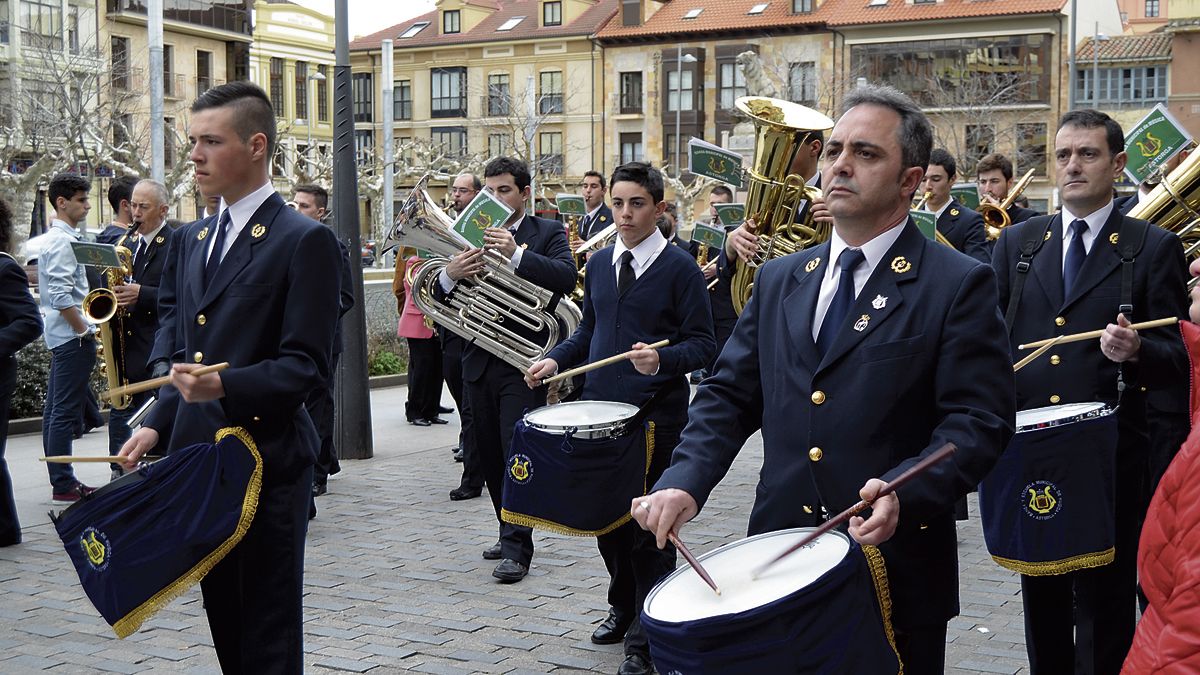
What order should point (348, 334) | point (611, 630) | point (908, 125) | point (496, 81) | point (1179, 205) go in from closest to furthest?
point (908, 125)
point (1179, 205)
point (611, 630)
point (348, 334)
point (496, 81)

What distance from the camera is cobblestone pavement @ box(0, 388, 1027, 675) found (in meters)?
5.94

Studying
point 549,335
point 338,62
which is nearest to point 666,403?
point 549,335

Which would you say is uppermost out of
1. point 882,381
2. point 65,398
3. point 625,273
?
point 625,273

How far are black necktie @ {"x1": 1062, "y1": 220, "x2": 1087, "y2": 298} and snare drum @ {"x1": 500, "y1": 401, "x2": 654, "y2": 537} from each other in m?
1.90

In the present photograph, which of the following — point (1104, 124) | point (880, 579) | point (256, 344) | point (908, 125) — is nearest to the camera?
point (880, 579)

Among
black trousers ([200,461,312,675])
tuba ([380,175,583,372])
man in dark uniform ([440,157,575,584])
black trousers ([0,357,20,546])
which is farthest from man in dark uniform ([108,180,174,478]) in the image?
black trousers ([200,461,312,675])

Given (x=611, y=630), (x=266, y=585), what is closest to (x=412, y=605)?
(x=611, y=630)

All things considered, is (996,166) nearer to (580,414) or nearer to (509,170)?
(509,170)

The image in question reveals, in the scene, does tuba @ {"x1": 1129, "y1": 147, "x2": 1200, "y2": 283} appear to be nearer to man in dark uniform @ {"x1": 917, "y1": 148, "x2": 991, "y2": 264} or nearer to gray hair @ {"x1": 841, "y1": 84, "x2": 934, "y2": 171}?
gray hair @ {"x1": 841, "y1": 84, "x2": 934, "y2": 171}

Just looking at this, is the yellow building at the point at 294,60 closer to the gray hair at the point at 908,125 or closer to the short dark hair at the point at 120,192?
the short dark hair at the point at 120,192

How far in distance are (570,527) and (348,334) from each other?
19.4 ft

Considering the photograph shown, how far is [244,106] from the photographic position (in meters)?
4.41

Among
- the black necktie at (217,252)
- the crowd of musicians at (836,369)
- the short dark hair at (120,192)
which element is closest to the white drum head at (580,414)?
the crowd of musicians at (836,369)

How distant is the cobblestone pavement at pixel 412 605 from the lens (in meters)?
5.94
